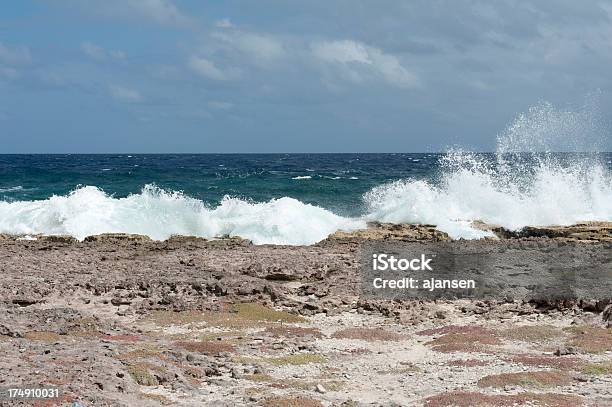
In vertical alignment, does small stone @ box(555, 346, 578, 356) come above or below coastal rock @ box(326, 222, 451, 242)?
below

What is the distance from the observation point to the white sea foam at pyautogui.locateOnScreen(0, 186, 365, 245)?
1512 inches

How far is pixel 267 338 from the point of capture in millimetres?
18047

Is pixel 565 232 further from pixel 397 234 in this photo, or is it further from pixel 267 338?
pixel 267 338

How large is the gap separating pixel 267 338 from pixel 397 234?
17.4 metres

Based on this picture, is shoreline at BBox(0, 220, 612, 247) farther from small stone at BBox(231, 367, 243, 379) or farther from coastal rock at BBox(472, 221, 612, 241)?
small stone at BBox(231, 367, 243, 379)

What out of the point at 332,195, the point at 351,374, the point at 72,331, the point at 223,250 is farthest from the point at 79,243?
the point at 332,195

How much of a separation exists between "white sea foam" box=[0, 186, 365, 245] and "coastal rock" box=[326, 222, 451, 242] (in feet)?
9.66

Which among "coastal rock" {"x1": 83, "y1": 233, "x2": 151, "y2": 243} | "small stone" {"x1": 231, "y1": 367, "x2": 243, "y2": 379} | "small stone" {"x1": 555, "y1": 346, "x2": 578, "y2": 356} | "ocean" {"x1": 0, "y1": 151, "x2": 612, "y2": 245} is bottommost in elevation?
"small stone" {"x1": 555, "y1": 346, "x2": 578, "y2": 356}

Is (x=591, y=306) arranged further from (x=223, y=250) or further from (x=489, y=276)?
(x=223, y=250)

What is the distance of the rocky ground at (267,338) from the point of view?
522 inches

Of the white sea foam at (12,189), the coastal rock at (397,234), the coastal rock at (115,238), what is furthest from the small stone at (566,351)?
the white sea foam at (12,189)

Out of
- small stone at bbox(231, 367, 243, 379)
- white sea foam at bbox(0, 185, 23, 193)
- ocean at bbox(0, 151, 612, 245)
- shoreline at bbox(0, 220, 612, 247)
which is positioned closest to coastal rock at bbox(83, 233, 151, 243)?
shoreline at bbox(0, 220, 612, 247)

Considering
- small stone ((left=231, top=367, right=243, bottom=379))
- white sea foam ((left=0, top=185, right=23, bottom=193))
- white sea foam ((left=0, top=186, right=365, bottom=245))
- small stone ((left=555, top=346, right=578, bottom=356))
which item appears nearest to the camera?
small stone ((left=231, top=367, right=243, bottom=379))

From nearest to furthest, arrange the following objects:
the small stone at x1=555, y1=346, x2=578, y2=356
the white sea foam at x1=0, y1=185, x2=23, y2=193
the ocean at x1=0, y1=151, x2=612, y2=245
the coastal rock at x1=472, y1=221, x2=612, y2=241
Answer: the small stone at x1=555, y1=346, x2=578, y2=356, the coastal rock at x1=472, y1=221, x2=612, y2=241, the ocean at x1=0, y1=151, x2=612, y2=245, the white sea foam at x1=0, y1=185, x2=23, y2=193
